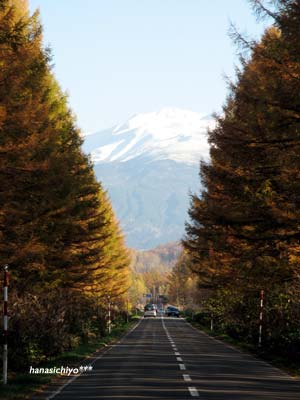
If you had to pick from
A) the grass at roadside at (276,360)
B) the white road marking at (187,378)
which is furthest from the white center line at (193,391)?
the grass at roadside at (276,360)

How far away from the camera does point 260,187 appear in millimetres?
24172

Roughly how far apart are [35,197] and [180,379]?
8166mm

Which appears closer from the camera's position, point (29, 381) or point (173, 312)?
point (29, 381)

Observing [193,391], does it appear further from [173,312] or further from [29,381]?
[173,312]

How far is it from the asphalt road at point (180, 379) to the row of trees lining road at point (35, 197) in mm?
2239

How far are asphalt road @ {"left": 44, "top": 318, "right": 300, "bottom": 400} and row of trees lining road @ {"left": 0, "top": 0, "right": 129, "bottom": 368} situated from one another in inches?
88.2

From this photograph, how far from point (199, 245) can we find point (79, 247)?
426 inches

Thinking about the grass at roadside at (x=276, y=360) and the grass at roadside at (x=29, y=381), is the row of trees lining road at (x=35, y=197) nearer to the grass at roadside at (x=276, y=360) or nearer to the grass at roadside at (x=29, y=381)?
the grass at roadside at (x=29, y=381)

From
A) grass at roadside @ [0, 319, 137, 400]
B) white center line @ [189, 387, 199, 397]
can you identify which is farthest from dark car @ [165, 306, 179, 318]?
white center line @ [189, 387, 199, 397]

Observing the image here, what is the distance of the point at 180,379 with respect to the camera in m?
17.5

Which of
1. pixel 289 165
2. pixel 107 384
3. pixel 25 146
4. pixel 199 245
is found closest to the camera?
pixel 107 384

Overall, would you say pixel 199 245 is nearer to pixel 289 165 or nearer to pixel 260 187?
pixel 260 187

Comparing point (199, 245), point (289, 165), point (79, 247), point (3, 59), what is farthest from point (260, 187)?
point (199, 245)

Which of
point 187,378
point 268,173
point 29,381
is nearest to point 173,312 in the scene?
point 268,173
